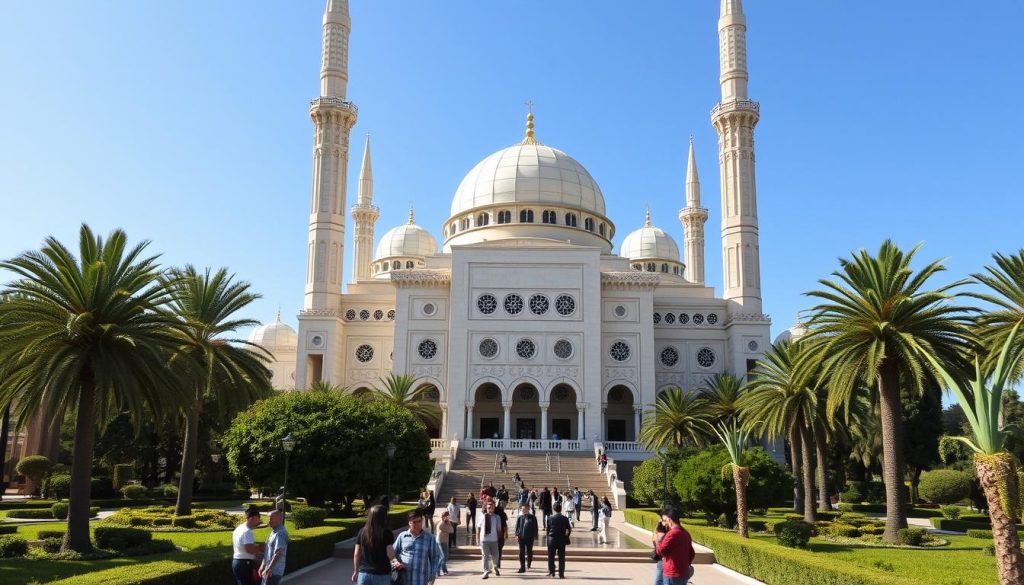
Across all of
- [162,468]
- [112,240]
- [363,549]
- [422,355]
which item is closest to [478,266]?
[422,355]

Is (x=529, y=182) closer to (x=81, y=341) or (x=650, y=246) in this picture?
(x=650, y=246)

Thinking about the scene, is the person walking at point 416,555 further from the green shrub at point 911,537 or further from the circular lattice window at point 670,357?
the circular lattice window at point 670,357

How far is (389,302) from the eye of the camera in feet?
162

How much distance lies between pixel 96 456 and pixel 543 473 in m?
21.4

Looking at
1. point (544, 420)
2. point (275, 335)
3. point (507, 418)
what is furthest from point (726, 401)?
point (275, 335)

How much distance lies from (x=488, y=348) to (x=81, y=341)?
2963 cm

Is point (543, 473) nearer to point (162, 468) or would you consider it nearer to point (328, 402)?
point (328, 402)

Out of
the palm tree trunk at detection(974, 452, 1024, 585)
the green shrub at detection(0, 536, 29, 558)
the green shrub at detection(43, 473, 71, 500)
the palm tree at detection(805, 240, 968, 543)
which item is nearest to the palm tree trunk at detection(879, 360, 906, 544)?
the palm tree at detection(805, 240, 968, 543)

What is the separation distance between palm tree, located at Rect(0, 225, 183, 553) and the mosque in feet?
86.3

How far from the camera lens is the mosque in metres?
45.2

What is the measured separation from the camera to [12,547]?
602 inches

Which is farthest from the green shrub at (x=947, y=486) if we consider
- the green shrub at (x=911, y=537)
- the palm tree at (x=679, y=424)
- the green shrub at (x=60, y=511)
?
the green shrub at (x=60, y=511)

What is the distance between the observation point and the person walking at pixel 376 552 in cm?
805

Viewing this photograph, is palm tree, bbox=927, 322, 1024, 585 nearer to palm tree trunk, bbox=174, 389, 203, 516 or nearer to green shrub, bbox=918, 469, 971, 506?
palm tree trunk, bbox=174, 389, 203, 516
